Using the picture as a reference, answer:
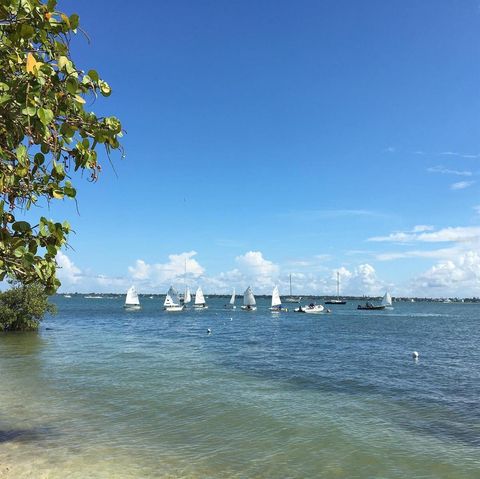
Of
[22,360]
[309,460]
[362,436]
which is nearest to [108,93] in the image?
[309,460]

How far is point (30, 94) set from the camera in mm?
5664

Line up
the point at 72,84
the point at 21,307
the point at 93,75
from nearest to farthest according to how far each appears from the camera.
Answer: the point at 72,84 < the point at 93,75 < the point at 21,307

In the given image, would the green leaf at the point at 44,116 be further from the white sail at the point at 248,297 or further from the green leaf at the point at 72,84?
the white sail at the point at 248,297

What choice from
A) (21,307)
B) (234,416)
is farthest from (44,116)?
(21,307)

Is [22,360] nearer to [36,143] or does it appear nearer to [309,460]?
[309,460]

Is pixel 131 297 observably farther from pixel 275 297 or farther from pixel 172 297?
pixel 275 297

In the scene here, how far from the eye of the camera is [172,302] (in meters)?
148

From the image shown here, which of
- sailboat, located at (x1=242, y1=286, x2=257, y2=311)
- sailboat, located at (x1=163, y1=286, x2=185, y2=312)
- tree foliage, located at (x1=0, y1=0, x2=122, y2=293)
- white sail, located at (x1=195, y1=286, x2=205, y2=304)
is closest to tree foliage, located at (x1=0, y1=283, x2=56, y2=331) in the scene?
tree foliage, located at (x1=0, y1=0, x2=122, y2=293)

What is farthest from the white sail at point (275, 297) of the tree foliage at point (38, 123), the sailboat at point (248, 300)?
the tree foliage at point (38, 123)

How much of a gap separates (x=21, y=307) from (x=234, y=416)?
4883 cm

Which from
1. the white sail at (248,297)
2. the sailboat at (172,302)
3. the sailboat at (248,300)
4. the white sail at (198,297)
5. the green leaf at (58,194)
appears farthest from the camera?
the white sail at (198,297)

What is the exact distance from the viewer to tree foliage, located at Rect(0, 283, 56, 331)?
60.6 m

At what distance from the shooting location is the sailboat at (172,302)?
467ft

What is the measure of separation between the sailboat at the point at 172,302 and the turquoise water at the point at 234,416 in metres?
96.6
